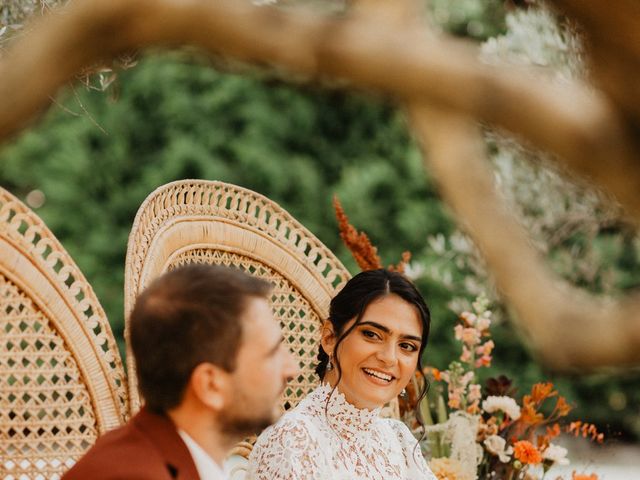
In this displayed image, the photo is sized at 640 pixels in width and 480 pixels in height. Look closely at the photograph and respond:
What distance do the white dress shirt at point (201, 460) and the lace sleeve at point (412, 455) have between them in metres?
1.28

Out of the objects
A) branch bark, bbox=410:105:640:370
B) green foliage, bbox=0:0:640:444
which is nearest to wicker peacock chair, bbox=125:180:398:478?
branch bark, bbox=410:105:640:370

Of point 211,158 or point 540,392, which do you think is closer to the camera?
point 540,392

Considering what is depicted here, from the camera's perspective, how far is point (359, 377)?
7.50 feet

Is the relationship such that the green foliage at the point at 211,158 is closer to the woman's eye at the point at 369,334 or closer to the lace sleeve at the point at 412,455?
the lace sleeve at the point at 412,455

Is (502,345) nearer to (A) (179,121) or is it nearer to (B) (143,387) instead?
(A) (179,121)

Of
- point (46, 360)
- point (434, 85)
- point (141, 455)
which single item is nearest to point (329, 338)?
point (46, 360)

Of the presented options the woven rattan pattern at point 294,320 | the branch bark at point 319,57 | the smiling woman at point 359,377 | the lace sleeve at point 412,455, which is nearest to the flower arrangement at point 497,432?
the lace sleeve at point 412,455

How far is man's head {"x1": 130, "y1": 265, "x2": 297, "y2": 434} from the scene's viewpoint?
4.24 feet

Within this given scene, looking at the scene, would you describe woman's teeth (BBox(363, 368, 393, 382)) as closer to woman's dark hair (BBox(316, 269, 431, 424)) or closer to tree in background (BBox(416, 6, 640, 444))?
woman's dark hair (BBox(316, 269, 431, 424))

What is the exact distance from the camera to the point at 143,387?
132 centimetres

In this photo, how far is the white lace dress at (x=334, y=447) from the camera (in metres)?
2.15

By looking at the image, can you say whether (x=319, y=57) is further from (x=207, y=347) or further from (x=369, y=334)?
(x=369, y=334)

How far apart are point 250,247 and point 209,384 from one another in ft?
5.21

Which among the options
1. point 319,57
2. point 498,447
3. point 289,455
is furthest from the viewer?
point 498,447
